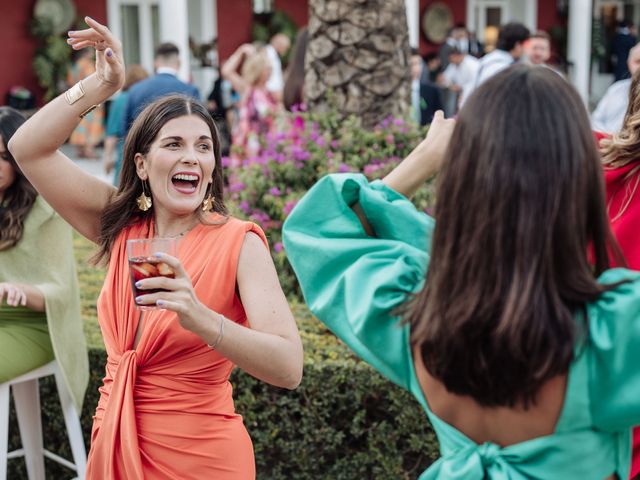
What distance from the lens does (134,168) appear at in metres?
2.76

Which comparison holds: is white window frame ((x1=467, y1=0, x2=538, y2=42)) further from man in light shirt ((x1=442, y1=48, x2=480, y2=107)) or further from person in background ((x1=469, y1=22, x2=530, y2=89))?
person in background ((x1=469, y1=22, x2=530, y2=89))

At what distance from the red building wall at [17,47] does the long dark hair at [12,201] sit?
13.9 metres

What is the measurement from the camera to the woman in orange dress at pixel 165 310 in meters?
2.54

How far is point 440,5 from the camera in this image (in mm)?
23109

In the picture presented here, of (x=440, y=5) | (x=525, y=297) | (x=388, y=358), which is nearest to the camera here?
(x=525, y=297)

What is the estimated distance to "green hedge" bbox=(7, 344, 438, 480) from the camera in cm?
388

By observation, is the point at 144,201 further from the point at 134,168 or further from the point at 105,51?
the point at 105,51

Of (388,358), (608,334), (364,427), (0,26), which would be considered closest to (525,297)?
(608,334)

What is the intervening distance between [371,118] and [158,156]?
12.5ft

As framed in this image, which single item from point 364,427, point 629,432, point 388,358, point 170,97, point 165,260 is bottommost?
point 364,427

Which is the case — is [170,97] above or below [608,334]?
above

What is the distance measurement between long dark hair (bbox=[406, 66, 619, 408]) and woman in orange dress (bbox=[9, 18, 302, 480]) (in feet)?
2.66

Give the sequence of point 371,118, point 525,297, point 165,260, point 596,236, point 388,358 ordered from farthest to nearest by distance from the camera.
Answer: point 371,118
point 165,260
point 388,358
point 596,236
point 525,297

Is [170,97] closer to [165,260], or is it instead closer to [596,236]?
[165,260]
